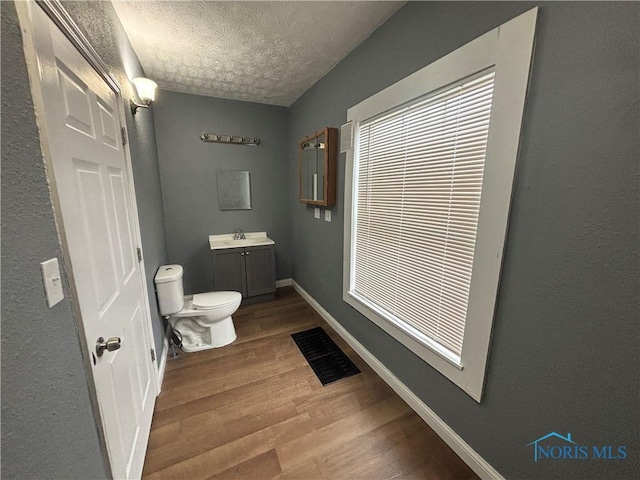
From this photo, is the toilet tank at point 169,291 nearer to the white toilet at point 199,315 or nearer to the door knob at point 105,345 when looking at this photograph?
the white toilet at point 199,315

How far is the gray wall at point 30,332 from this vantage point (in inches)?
20.4

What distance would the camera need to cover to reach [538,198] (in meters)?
0.96

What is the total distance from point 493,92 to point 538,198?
19.6 inches

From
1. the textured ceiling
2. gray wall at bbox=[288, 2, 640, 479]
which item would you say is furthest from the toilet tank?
gray wall at bbox=[288, 2, 640, 479]

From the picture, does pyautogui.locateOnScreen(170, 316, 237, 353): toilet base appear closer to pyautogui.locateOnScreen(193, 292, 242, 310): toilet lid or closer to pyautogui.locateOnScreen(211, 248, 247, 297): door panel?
pyautogui.locateOnScreen(193, 292, 242, 310): toilet lid

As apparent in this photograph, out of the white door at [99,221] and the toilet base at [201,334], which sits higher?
the white door at [99,221]

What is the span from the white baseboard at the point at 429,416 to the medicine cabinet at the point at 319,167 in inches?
53.0

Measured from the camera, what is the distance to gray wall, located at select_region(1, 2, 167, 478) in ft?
1.70

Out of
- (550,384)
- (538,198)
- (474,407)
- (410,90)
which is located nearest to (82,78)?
(410,90)

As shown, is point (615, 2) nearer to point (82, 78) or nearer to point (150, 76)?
point (82, 78)

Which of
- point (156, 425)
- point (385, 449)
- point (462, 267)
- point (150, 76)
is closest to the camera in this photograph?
point (462, 267)

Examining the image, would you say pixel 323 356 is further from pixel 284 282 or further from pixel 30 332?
pixel 30 332

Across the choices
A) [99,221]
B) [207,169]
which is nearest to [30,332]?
[99,221]

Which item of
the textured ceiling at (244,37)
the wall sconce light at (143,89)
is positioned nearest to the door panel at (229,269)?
the wall sconce light at (143,89)
